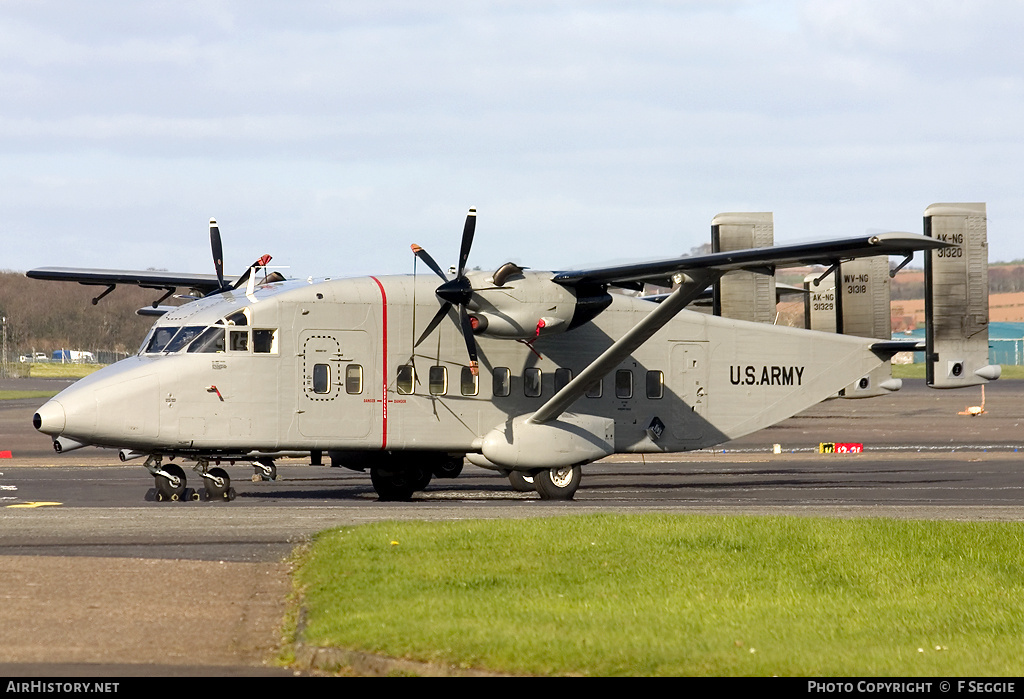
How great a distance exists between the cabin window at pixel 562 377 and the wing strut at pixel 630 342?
1.02 feet

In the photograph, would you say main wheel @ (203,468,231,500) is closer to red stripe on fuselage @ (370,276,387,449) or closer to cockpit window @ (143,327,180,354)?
cockpit window @ (143,327,180,354)

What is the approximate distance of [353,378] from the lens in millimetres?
23594

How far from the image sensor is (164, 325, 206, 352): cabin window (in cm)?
2272

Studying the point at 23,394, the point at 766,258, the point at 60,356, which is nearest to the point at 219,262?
the point at 766,258

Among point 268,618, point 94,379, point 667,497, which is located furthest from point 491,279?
point 268,618

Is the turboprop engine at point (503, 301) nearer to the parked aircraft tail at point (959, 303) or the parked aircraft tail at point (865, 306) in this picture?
the parked aircraft tail at point (959, 303)

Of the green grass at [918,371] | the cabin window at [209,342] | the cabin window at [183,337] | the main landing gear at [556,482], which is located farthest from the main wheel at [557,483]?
the green grass at [918,371]

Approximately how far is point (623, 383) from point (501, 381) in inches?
115

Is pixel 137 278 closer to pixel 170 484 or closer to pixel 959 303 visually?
pixel 170 484

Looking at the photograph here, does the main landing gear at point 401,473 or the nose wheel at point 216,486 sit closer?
the nose wheel at point 216,486

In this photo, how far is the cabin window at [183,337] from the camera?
22.7 metres

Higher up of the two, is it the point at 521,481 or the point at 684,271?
the point at 684,271

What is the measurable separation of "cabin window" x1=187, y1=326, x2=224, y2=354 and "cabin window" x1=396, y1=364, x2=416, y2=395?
3499 millimetres
